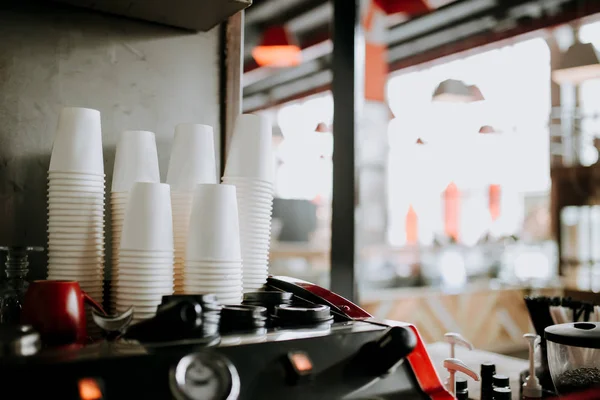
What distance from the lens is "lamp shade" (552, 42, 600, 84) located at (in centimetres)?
411

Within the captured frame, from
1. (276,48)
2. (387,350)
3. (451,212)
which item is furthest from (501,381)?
(451,212)

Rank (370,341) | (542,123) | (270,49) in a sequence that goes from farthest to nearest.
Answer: (542,123) < (270,49) < (370,341)

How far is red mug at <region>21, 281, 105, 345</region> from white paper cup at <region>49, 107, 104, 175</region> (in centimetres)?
28

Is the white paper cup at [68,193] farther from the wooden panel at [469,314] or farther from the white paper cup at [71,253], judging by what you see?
the wooden panel at [469,314]

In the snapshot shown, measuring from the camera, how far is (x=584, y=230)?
276 inches

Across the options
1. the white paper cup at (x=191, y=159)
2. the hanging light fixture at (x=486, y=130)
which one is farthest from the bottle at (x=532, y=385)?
the hanging light fixture at (x=486, y=130)

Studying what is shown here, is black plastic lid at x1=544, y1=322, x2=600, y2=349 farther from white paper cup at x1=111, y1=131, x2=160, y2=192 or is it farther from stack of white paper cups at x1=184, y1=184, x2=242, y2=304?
white paper cup at x1=111, y1=131, x2=160, y2=192

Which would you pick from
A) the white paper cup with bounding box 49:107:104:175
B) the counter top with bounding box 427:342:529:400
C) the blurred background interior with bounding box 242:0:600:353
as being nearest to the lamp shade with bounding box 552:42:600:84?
the blurred background interior with bounding box 242:0:600:353

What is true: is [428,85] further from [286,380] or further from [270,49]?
[286,380]

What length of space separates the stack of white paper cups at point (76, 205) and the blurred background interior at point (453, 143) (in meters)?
2.87

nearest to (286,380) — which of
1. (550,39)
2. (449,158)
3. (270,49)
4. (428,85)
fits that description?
(270,49)

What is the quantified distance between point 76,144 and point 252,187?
35cm

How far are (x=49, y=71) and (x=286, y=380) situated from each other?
3.03 feet

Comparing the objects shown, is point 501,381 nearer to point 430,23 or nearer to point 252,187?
point 252,187
